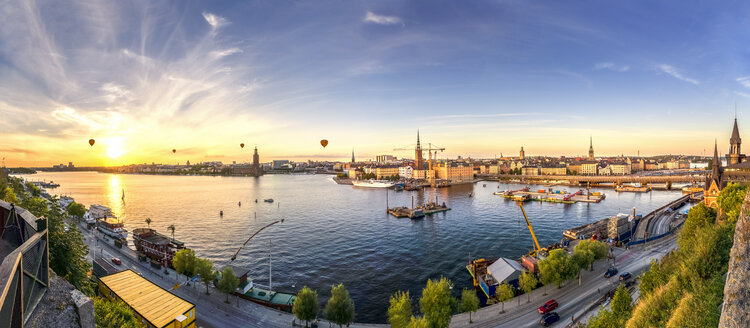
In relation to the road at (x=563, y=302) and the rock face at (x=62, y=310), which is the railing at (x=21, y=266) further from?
the road at (x=563, y=302)

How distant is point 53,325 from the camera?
13.0 ft

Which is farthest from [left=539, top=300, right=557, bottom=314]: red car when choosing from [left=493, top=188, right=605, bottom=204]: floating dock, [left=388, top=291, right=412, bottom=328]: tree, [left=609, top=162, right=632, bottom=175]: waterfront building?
[left=609, top=162, right=632, bottom=175]: waterfront building

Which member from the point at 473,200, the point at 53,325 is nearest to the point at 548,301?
the point at 53,325

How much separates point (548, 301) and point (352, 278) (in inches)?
419

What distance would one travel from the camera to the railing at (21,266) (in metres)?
2.80

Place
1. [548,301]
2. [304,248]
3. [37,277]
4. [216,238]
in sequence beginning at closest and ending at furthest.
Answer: [37,277]
[548,301]
[304,248]
[216,238]

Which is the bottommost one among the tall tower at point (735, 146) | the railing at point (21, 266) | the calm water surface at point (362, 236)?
the calm water surface at point (362, 236)

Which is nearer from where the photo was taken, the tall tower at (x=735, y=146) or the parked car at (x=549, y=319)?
the parked car at (x=549, y=319)

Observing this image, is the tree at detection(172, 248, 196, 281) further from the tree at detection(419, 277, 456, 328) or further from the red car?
the red car

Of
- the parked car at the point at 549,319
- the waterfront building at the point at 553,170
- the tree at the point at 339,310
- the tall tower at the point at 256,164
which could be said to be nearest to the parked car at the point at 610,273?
the parked car at the point at 549,319

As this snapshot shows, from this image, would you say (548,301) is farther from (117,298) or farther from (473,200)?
(473,200)

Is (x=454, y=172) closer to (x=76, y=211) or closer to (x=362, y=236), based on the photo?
(x=362, y=236)

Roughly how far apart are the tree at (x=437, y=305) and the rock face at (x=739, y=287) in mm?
8405

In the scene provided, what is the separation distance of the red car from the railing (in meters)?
15.3
